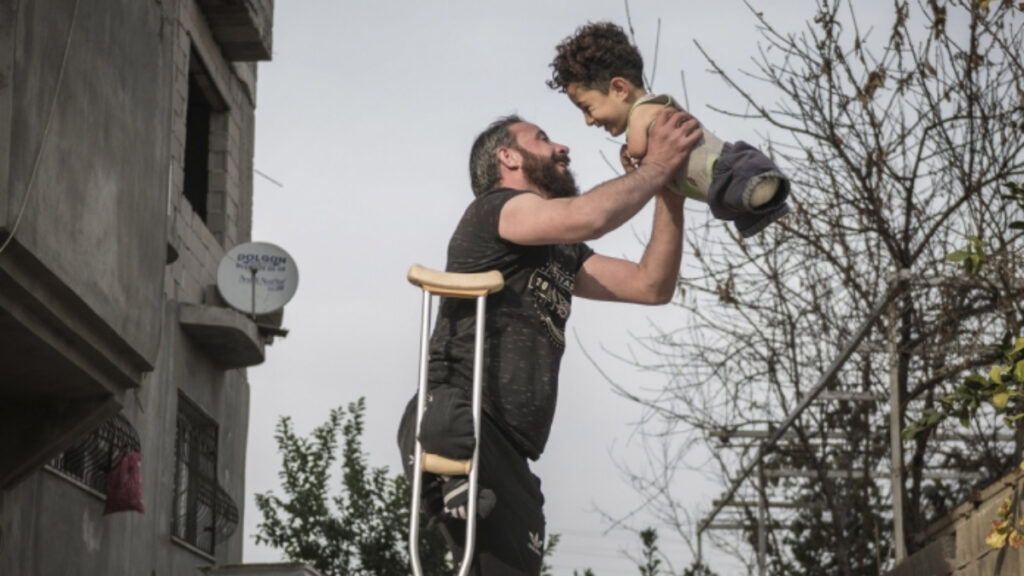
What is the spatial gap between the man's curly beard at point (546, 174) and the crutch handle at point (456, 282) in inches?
14.9

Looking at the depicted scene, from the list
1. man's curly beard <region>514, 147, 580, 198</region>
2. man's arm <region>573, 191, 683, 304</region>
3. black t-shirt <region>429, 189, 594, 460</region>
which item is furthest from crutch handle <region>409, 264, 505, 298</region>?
man's arm <region>573, 191, 683, 304</region>

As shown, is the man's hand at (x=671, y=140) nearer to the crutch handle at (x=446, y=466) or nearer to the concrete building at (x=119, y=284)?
the crutch handle at (x=446, y=466)

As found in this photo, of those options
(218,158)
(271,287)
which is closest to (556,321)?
(271,287)

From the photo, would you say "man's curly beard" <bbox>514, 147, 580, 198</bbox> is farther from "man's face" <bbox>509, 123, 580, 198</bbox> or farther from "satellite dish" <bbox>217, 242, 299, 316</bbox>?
"satellite dish" <bbox>217, 242, 299, 316</bbox>

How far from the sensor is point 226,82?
49.4 feet

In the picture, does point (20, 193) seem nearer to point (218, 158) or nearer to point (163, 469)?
point (163, 469)

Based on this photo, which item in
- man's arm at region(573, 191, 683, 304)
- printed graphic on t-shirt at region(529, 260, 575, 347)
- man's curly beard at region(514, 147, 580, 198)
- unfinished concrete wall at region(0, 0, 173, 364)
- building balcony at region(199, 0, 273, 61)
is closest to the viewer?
printed graphic on t-shirt at region(529, 260, 575, 347)

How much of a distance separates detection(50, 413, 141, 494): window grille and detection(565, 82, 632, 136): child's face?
7047 millimetres

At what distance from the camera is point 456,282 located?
3840 mm

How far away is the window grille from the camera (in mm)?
10604

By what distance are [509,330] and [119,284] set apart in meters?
4.81

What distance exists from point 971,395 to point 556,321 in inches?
94.4

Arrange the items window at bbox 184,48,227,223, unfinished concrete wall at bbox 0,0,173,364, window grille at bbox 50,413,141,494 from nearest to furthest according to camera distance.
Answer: unfinished concrete wall at bbox 0,0,173,364
window grille at bbox 50,413,141,494
window at bbox 184,48,227,223

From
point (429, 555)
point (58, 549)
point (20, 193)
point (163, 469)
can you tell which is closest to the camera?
point (20, 193)
